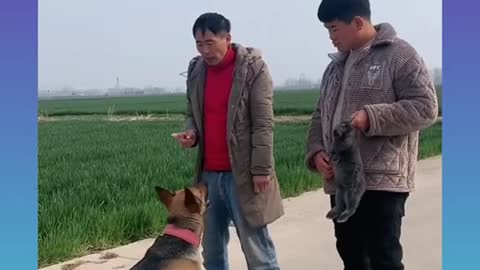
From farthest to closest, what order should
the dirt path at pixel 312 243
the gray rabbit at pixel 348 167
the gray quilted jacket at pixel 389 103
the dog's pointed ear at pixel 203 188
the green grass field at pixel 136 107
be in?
the green grass field at pixel 136 107 < the dirt path at pixel 312 243 < the dog's pointed ear at pixel 203 188 < the gray rabbit at pixel 348 167 < the gray quilted jacket at pixel 389 103

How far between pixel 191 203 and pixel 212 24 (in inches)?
34.4

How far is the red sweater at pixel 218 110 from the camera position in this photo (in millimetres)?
3152

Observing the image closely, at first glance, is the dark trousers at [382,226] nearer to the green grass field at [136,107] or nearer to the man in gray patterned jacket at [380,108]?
the man in gray patterned jacket at [380,108]

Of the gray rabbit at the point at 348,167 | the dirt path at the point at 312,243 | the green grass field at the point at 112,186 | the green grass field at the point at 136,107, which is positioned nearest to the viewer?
the gray rabbit at the point at 348,167

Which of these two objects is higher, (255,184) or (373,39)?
(373,39)

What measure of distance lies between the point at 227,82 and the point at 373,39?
2.66 ft

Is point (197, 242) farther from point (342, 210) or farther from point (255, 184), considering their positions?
point (342, 210)

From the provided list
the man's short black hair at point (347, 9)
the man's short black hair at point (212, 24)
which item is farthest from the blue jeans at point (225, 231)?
the man's short black hair at point (347, 9)

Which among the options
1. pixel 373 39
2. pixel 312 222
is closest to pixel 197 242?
pixel 373 39

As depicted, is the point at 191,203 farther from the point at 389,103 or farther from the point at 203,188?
the point at 389,103

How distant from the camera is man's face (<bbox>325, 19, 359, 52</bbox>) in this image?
8.70 ft

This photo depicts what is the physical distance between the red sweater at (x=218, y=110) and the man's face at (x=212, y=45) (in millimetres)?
46

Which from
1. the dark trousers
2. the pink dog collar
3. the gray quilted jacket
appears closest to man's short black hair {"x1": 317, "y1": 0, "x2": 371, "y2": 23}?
the gray quilted jacket

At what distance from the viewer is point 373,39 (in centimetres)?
267
